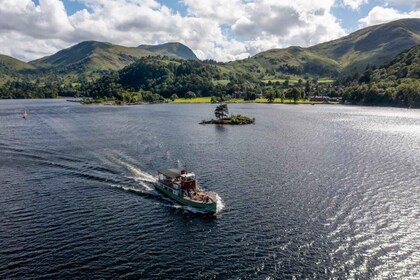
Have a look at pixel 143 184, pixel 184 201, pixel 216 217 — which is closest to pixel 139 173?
pixel 143 184

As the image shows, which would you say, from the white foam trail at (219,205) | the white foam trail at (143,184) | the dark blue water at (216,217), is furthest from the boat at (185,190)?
the dark blue water at (216,217)

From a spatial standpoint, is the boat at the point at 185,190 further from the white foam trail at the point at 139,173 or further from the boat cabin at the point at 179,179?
the white foam trail at the point at 139,173

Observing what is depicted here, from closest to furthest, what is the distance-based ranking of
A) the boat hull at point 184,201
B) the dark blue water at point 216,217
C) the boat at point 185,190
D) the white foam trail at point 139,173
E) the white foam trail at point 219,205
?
the dark blue water at point 216,217 < the boat hull at point 184,201 < the boat at point 185,190 < the white foam trail at point 219,205 < the white foam trail at point 139,173

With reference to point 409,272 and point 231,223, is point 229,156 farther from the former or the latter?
point 409,272

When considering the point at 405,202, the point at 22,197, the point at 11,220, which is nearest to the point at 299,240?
the point at 405,202

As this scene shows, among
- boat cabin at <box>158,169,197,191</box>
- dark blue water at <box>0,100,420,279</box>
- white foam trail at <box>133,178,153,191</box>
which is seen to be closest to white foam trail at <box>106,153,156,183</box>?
dark blue water at <box>0,100,420,279</box>

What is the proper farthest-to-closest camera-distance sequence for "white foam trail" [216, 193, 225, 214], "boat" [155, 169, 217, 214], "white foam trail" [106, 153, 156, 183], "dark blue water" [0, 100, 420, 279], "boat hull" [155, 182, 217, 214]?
"white foam trail" [106, 153, 156, 183] < "white foam trail" [216, 193, 225, 214] < "boat" [155, 169, 217, 214] < "boat hull" [155, 182, 217, 214] < "dark blue water" [0, 100, 420, 279]

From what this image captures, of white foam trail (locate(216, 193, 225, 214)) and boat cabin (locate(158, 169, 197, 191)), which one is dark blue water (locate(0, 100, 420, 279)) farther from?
boat cabin (locate(158, 169, 197, 191))
